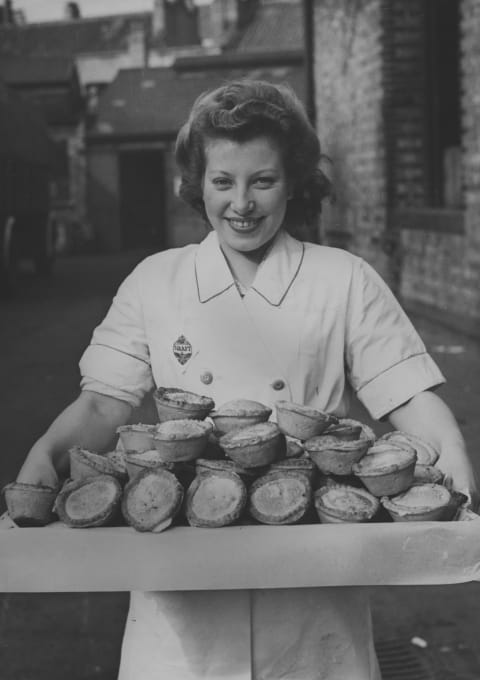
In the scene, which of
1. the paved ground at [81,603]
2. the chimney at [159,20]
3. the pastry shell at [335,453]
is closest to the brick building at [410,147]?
the paved ground at [81,603]

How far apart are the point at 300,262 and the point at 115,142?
30894 millimetres

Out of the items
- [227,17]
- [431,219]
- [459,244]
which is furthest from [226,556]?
[227,17]

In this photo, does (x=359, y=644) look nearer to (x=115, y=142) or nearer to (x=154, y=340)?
(x=154, y=340)

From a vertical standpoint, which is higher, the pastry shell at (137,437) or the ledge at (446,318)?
the pastry shell at (137,437)

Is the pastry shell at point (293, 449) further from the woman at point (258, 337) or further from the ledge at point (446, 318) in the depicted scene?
the ledge at point (446, 318)

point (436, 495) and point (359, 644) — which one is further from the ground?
point (436, 495)

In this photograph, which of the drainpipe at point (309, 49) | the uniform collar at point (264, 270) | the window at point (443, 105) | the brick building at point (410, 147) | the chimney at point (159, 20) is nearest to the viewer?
the uniform collar at point (264, 270)

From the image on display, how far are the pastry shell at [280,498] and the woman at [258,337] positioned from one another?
300 millimetres

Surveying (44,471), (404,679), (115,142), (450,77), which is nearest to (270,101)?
(44,471)

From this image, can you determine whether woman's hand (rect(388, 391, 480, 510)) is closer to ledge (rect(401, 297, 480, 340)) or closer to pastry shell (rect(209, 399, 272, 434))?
pastry shell (rect(209, 399, 272, 434))

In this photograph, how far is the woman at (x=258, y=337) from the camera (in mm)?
1983

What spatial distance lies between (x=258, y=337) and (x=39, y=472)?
1.85 ft

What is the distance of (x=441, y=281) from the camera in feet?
28.7

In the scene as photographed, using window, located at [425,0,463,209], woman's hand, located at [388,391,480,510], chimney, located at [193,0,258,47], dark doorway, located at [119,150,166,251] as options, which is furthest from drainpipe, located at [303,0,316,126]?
chimney, located at [193,0,258,47]
